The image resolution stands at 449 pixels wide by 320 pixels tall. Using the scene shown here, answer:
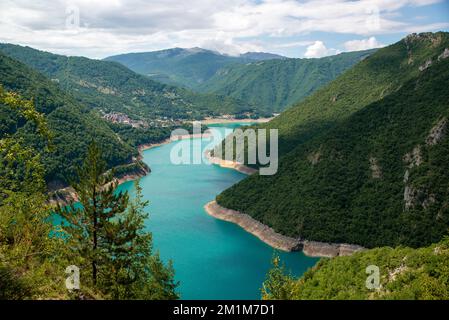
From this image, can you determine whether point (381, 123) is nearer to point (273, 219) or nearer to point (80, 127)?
point (273, 219)

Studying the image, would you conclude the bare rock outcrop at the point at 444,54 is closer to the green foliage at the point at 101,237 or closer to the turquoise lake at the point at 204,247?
the turquoise lake at the point at 204,247

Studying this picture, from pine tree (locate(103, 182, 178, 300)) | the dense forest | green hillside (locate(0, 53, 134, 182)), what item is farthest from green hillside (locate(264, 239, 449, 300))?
green hillside (locate(0, 53, 134, 182))

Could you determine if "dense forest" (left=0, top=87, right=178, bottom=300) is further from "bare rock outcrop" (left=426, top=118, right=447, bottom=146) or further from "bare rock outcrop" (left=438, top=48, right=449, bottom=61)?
"bare rock outcrop" (left=438, top=48, right=449, bottom=61)

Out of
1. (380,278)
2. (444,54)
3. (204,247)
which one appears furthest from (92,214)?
(444,54)

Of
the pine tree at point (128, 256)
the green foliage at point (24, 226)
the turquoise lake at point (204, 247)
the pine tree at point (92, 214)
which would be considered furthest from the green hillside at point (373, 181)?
the green foliage at point (24, 226)

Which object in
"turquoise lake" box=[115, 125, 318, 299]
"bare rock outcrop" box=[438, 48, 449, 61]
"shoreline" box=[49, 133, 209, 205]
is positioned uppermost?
"bare rock outcrop" box=[438, 48, 449, 61]
